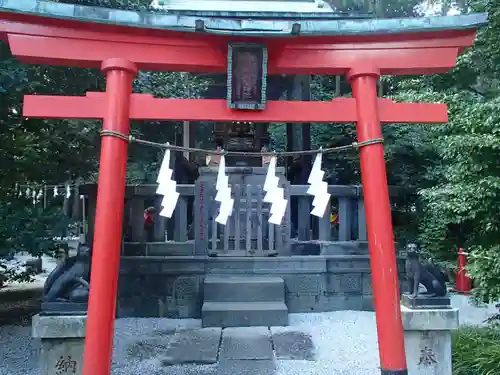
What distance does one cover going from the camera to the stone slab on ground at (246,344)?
5.61m

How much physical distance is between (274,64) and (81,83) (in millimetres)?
3538

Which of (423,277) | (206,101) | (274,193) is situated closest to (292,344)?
(423,277)

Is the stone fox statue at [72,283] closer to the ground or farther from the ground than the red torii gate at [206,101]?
closer to the ground

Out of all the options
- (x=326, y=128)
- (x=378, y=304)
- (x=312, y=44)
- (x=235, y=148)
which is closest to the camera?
(x=378, y=304)

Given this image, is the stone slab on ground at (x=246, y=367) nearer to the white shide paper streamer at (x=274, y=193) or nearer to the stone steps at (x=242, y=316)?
the stone steps at (x=242, y=316)

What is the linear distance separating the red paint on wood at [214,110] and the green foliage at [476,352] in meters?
2.63

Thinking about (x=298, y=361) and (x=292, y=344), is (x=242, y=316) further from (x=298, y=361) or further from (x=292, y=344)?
(x=298, y=361)

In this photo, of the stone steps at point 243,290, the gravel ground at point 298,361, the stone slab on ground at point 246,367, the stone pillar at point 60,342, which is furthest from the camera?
the stone steps at point 243,290

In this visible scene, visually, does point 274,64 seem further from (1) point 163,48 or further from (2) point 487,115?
(2) point 487,115

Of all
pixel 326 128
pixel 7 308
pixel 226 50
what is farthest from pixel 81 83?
pixel 326 128

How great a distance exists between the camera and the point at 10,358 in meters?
5.71

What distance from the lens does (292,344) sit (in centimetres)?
607

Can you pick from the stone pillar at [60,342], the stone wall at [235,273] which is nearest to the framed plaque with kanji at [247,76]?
the stone pillar at [60,342]

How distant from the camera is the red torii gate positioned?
4098mm
